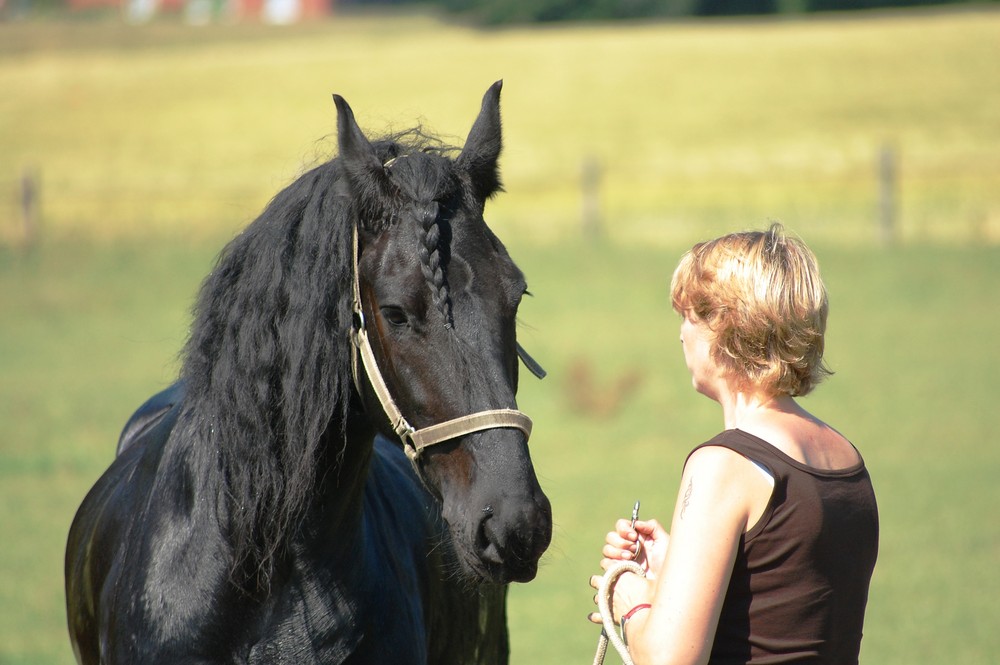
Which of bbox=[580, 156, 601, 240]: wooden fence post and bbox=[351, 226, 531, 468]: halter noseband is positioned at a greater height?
bbox=[351, 226, 531, 468]: halter noseband

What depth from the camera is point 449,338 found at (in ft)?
7.29

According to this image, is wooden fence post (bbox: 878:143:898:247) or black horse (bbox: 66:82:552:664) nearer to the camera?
black horse (bbox: 66:82:552:664)

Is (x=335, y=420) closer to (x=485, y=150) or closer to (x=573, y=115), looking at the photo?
(x=485, y=150)

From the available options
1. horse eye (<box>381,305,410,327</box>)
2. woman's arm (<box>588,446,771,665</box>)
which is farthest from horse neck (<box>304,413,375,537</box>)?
woman's arm (<box>588,446,771,665</box>)

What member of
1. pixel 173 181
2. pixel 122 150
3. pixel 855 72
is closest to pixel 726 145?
pixel 855 72

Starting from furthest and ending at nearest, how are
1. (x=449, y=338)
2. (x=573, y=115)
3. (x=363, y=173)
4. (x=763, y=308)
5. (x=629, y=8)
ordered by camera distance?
(x=629, y=8) < (x=573, y=115) < (x=363, y=173) < (x=449, y=338) < (x=763, y=308)

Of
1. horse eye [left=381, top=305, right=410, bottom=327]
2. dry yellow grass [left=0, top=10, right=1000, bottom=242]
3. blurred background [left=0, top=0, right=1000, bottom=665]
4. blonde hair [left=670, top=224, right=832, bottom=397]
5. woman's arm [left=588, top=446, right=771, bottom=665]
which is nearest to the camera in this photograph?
woman's arm [left=588, top=446, right=771, bottom=665]

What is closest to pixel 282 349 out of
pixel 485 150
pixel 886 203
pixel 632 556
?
pixel 485 150

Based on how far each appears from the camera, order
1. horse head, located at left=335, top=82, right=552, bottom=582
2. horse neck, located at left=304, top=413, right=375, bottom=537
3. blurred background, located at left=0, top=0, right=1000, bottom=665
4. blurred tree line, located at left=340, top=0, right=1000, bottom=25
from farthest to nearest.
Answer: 1. blurred tree line, located at left=340, top=0, right=1000, bottom=25
2. blurred background, located at left=0, top=0, right=1000, bottom=665
3. horse neck, located at left=304, top=413, right=375, bottom=537
4. horse head, located at left=335, top=82, right=552, bottom=582

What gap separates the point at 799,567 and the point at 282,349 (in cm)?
121

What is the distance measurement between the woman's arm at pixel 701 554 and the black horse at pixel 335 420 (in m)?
0.32

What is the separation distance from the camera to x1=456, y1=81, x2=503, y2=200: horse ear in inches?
98.5

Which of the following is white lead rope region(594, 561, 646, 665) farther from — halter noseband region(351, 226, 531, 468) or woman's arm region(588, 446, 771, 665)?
halter noseband region(351, 226, 531, 468)

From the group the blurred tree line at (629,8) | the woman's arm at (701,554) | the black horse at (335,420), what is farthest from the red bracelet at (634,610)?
the blurred tree line at (629,8)
